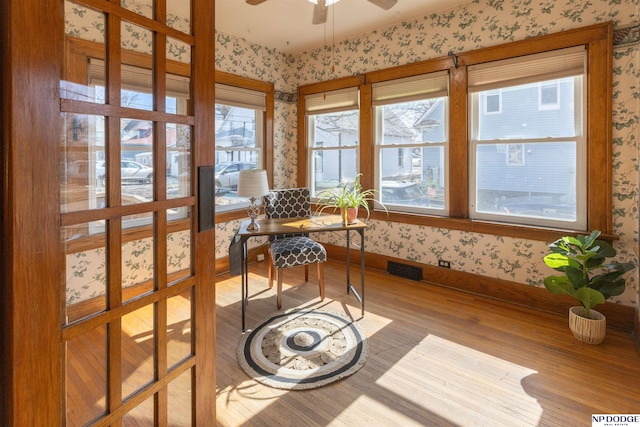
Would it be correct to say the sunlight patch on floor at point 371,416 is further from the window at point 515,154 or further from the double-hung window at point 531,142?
the window at point 515,154

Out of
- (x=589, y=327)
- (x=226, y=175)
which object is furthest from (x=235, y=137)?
(x=589, y=327)

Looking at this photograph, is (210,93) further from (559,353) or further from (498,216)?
(498,216)

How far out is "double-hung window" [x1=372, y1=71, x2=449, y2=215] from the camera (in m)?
3.73

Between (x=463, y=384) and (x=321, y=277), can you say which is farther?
(x=321, y=277)

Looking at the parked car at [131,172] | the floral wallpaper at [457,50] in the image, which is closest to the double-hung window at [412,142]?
the floral wallpaper at [457,50]

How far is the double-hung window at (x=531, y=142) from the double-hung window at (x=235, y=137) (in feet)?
8.71

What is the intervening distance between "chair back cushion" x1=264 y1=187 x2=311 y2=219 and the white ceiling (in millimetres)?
1893

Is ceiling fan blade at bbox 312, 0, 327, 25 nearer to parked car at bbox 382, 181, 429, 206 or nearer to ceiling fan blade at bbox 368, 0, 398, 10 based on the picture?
ceiling fan blade at bbox 368, 0, 398, 10

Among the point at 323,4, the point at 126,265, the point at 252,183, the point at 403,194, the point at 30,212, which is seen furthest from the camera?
the point at 403,194

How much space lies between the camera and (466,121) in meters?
3.47

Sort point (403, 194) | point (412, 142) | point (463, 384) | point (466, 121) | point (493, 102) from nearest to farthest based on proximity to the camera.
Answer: point (463, 384)
point (493, 102)
point (466, 121)
point (412, 142)
point (403, 194)

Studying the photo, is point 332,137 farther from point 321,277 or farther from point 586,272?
point 586,272

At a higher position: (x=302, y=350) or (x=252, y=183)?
(x=252, y=183)

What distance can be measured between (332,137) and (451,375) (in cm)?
337
